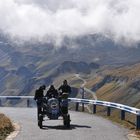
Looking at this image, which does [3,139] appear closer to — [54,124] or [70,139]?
[70,139]

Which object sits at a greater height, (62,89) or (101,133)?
(62,89)

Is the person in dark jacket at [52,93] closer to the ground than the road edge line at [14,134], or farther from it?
farther from it

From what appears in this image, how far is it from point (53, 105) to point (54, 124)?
1773mm

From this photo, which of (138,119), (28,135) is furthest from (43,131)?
(138,119)

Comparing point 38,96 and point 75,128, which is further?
point 38,96

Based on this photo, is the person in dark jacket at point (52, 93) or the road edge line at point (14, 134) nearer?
the road edge line at point (14, 134)

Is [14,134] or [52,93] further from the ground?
[52,93]

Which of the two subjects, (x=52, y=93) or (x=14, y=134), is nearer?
(x=14, y=134)

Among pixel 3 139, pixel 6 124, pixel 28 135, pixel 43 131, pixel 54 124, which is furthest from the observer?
pixel 54 124

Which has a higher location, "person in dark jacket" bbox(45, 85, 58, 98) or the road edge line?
"person in dark jacket" bbox(45, 85, 58, 98)

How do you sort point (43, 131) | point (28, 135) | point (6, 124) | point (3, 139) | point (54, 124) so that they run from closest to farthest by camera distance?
point (3, 139) → point (28, 135) → point (43, 131) → point (6, 124) → point (54, 124)

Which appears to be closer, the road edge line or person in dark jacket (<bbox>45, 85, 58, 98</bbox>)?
the road edge line

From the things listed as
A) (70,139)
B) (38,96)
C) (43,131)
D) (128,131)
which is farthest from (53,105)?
(70,139)

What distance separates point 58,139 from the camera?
73.2 ft
